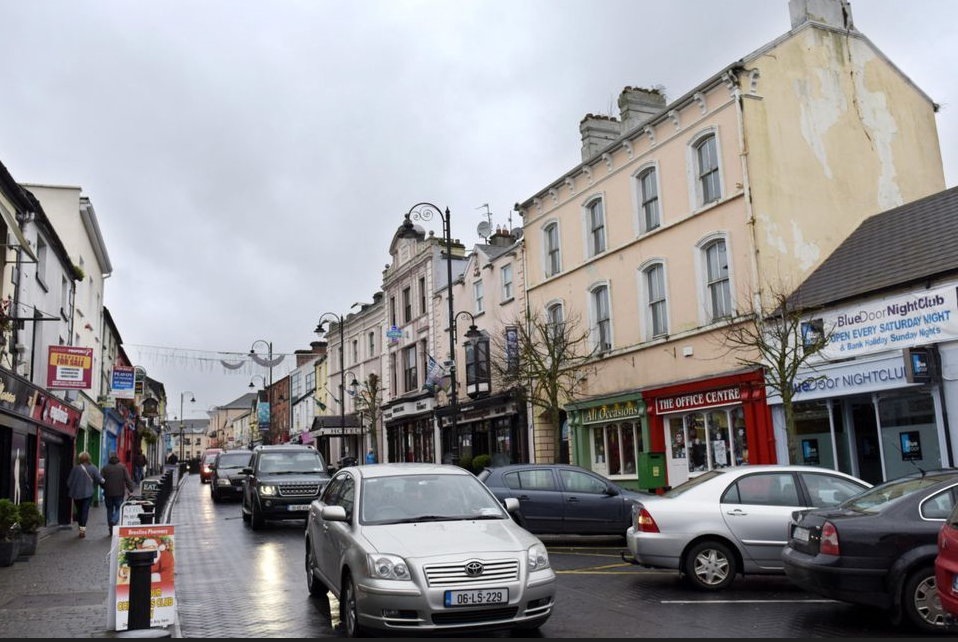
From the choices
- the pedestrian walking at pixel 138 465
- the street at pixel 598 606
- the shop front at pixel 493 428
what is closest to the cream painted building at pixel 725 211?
the shop front at pixel 493 428

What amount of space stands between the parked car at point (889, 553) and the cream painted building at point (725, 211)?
1132 centimetres

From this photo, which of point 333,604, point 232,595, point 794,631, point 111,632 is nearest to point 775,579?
point 794,631

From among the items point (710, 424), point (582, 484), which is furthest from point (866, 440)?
point (582, 484)

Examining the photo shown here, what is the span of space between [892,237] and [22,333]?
65.4 feet

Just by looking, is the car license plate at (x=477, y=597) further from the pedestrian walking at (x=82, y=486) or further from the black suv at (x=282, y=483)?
the pedestrian walking at (x=82, y=486)

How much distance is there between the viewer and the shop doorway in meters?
17.0

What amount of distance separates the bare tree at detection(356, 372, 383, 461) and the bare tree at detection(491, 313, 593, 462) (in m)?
13.6

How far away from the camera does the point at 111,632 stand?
7.80 metres

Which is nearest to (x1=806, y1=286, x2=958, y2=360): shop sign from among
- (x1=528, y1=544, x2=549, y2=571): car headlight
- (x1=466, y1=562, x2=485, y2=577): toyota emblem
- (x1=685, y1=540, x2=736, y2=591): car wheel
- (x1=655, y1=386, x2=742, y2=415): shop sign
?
(x1=655, y1=386, x2=742, y2=415): shop sign

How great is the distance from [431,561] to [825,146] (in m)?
18.2

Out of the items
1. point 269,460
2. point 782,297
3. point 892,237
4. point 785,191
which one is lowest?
point 269,460

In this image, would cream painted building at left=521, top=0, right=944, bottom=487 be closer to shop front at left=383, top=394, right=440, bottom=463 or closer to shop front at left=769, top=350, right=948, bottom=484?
shop front at left=769, top=350, right=948, bottom=484

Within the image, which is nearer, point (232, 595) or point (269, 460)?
point (232, 595)

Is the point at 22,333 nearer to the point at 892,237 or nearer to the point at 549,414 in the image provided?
the point at 549,414
